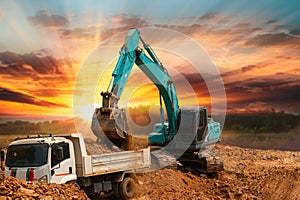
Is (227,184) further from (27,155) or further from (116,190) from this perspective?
(27,155)

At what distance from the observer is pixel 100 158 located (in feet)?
40.4

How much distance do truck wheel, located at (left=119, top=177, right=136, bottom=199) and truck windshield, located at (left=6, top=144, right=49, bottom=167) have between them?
9.98 feet

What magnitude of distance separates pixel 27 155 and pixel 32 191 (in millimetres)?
1899

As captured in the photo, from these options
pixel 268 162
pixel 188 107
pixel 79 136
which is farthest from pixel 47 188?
pixel 268 162

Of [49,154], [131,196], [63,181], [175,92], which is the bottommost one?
[131,196]

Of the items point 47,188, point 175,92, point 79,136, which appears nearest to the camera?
point 47,188

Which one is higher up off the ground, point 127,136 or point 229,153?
point 127,136

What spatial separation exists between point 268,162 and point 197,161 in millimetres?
6378

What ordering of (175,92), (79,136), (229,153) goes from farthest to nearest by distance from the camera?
1. (229,153)
2. (175,92)
3. (79,136)

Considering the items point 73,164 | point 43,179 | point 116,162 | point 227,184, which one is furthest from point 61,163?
point 227,184

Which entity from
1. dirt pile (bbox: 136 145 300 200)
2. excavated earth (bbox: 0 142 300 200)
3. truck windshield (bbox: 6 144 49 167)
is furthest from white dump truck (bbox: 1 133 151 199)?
dirt pile (bbox: 136 145 300 200)

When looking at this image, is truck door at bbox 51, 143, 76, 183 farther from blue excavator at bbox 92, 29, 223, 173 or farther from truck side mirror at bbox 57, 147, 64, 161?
blue excavator at bbox 92, 29, 223, 173

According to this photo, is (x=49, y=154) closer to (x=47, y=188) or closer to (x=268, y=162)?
(x=47, y=188)

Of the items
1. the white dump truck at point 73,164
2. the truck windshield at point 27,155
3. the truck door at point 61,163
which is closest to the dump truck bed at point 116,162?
the white dump truck at point 73,164
